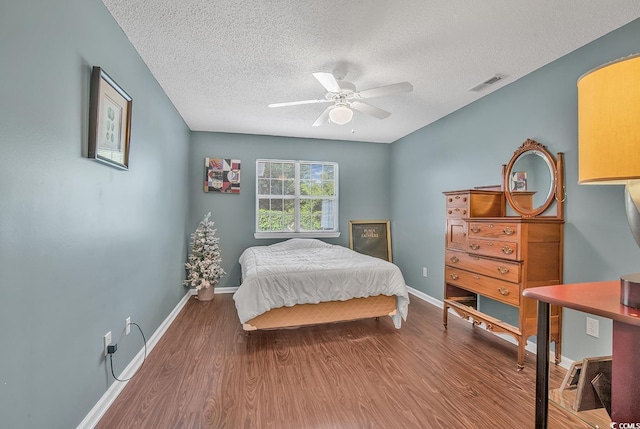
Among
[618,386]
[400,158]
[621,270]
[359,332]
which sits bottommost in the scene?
[359,332]

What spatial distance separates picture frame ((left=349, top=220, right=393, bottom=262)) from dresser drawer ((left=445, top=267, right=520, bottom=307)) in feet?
6.57

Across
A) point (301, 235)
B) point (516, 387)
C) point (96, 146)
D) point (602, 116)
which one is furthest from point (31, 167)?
point (301, 235)

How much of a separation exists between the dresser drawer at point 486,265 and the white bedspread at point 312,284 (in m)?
0.61

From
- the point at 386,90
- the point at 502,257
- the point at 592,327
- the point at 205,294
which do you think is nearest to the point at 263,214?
the point at 205,294

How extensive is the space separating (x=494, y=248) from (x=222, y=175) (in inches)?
151

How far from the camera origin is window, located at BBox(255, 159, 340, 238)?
4938 mm

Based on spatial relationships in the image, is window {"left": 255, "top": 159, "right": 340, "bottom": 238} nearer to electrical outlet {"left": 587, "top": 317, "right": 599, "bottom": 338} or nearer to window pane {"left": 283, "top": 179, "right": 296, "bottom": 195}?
window pane {"left": 283, "top": 179, "right": 296, "bottom": 195}

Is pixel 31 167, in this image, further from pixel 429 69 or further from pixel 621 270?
pixel 621 270

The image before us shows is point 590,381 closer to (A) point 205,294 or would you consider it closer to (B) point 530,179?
(B) point 530,179

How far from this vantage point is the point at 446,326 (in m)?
3.20

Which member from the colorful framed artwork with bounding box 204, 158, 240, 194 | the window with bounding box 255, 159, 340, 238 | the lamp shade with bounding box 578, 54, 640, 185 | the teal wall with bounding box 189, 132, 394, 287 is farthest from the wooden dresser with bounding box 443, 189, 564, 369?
the colorful framed artwork with bounding box 204, 158, 240, 194

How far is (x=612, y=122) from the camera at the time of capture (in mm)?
740

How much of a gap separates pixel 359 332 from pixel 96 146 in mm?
2709

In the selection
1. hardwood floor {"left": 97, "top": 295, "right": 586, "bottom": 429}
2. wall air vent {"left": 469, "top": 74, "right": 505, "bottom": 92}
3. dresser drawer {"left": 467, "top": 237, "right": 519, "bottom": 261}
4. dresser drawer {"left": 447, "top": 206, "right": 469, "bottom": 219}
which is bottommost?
hardwood floor {"left": 97, "top": 295, "right": 586, "bottom": 429}
